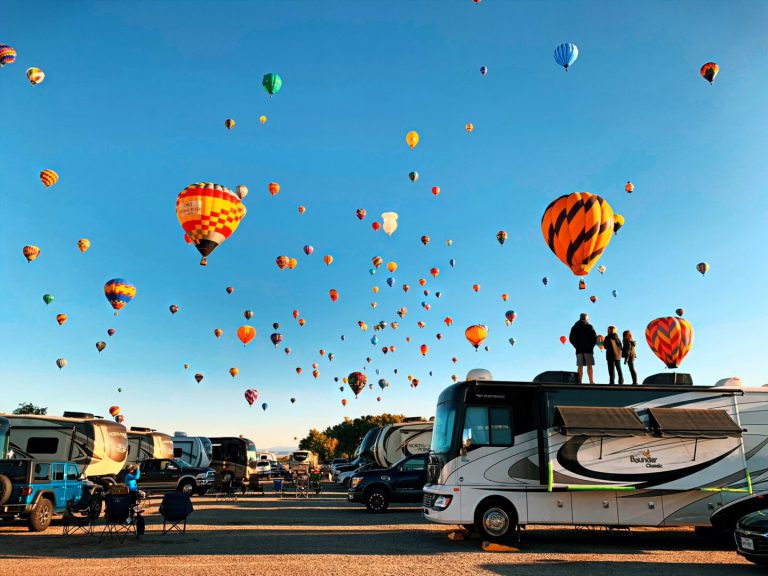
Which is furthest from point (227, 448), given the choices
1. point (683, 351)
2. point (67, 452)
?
point (683, 351)

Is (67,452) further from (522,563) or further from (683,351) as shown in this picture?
(683,351)

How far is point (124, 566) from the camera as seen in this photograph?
10016 mm

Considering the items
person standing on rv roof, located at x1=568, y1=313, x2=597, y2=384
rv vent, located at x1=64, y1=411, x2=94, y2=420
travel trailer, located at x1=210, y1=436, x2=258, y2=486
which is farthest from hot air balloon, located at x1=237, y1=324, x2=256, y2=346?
person standing on rv roof, located at x1=568, y1=313, x2=597, y2=384

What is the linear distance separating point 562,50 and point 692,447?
23761 mm

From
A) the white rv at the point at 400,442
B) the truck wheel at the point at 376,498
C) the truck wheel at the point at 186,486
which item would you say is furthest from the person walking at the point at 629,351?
the truck wheel at the point at 186,486

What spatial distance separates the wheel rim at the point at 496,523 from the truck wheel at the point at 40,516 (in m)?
10.7

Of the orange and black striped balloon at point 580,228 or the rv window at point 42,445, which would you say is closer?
the orange and black striped balloon at point 580,228

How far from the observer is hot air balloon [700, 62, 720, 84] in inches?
1261

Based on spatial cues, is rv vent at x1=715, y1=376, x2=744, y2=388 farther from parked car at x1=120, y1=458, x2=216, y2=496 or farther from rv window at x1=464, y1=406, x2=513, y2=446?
parked car at x1=120, y1=458, x2=216, y2=496

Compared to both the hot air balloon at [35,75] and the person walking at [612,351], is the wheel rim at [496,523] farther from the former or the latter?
the hot air balloon at [35,75]

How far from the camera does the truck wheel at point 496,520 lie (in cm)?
1221

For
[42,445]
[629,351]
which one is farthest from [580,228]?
[42,445]

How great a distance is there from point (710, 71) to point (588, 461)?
92.3ft

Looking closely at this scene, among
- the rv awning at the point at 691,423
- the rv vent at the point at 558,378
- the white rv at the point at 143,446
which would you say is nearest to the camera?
the rv awning at the point at 691,423
